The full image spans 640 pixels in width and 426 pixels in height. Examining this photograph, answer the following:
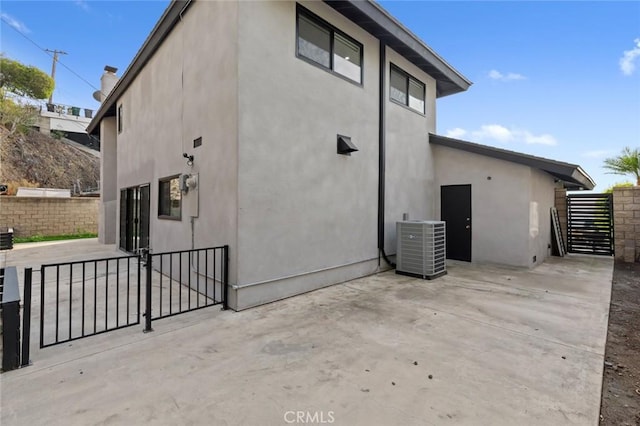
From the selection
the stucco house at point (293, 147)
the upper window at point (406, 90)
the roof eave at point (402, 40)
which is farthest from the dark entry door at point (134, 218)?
the upper window at point (406, 90)

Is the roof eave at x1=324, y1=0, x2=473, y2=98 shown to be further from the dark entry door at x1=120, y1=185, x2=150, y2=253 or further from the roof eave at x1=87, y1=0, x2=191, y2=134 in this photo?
the dark entry door at x1=120, y1=185, x2=150, y2=253

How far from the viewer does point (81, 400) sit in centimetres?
200

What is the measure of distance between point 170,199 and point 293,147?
3.28 metres

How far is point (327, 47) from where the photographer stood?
17.0 feet

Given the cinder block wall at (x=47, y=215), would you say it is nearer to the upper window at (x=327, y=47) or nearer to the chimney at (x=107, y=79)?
the chimney at (x=107, y=79)

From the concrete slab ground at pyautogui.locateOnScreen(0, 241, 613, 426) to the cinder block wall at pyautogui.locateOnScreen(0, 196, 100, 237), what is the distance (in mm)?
12790

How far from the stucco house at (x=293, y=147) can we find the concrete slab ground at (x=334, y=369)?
1108mm

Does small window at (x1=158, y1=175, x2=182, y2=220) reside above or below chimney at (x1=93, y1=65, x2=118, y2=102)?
below

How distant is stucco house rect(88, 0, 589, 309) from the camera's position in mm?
4086

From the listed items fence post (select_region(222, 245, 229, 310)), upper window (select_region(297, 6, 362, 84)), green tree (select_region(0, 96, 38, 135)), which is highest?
green tree (select_region(0, 96, 38, 135))

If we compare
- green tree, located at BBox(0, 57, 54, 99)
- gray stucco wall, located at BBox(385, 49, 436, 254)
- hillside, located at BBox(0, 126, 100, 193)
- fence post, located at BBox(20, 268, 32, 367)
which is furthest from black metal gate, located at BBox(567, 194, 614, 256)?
green tree, located at BBox(0, 57, 54, 99)

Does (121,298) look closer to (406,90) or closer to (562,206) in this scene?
(406,90)

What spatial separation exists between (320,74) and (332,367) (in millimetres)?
4498

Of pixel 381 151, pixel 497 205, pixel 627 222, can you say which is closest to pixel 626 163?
pixel 627 222
